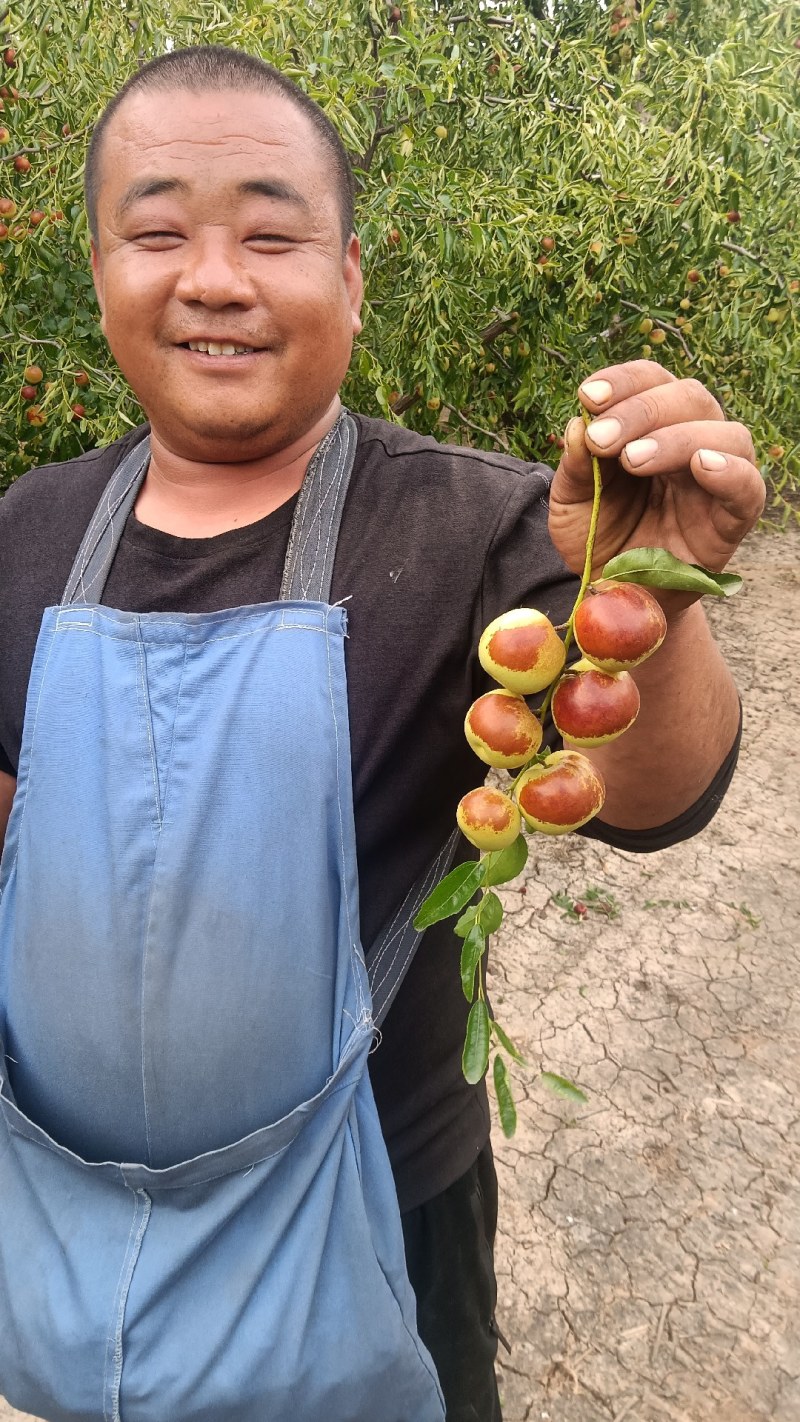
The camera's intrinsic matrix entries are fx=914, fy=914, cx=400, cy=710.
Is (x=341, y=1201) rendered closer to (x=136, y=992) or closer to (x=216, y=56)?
(x=136, y=992)

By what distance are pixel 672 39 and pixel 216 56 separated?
4.93 meters

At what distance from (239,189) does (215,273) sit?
0.12m

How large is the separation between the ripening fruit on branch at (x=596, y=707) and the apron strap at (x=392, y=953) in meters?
0.47

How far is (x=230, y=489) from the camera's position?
137 cm

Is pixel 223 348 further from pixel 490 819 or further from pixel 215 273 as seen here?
pixel 490 819

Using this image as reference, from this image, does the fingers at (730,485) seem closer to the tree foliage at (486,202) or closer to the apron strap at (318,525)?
the apron strap at (318,525)

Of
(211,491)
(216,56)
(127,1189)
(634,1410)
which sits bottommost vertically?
(634,1410)

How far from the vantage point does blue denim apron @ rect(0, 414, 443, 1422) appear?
42.4 inches

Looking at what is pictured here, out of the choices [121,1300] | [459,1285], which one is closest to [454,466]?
[121,1300]

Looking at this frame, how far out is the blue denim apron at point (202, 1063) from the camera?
42.4 inches

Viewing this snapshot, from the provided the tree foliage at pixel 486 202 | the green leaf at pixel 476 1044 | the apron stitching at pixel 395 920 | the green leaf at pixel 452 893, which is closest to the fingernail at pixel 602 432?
the green leaf at pixel 452 893

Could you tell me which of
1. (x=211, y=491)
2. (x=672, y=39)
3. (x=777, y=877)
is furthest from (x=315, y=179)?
(x=672, y=39)

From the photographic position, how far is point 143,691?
1.19 m

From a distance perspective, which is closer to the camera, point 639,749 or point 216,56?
point 639,749
